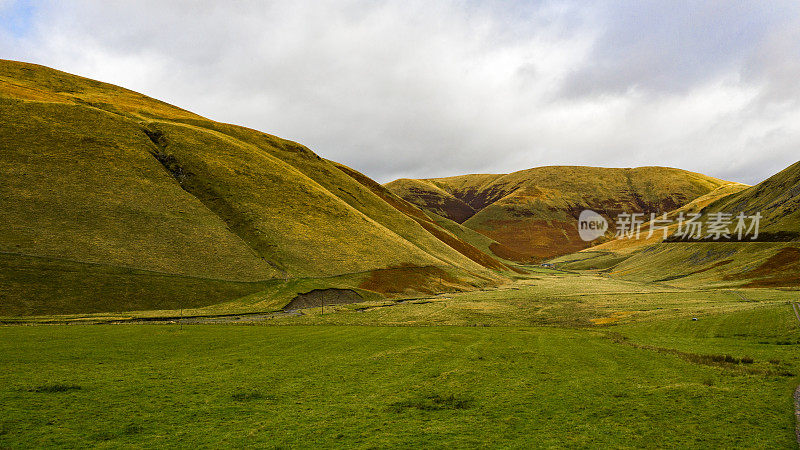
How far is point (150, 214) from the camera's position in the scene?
261 ft

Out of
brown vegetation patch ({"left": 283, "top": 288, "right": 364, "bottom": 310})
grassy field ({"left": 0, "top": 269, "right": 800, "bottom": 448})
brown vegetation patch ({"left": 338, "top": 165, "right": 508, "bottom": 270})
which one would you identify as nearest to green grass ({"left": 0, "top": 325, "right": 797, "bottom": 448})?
grassy field ({"left": 0, "top": 269, "right": 800, "bottom": 448})

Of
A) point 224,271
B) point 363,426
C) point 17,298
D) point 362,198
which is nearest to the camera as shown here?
point 363,426

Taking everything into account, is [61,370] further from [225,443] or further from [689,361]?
[689,361]

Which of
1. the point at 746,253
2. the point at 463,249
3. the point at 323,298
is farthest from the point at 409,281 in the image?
the point at 746,253

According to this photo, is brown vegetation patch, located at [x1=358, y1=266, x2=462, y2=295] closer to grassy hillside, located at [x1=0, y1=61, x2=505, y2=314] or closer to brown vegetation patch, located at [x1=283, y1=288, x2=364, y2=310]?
grassy hillside, located at [x1=0, y1=61, x2=505, y2=314]

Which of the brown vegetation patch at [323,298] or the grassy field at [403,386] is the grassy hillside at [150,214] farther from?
the grassy field at [403,386]

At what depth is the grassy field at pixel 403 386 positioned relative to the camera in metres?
15.9

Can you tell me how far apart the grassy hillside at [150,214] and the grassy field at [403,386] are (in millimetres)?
29560

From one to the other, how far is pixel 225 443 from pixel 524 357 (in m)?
22.0

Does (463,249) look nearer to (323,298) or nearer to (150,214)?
(323,298)

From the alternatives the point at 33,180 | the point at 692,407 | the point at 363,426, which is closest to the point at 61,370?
the point at 363,426

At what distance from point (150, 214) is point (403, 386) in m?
76.9

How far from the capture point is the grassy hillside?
208 feet

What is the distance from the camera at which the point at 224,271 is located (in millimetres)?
74125
